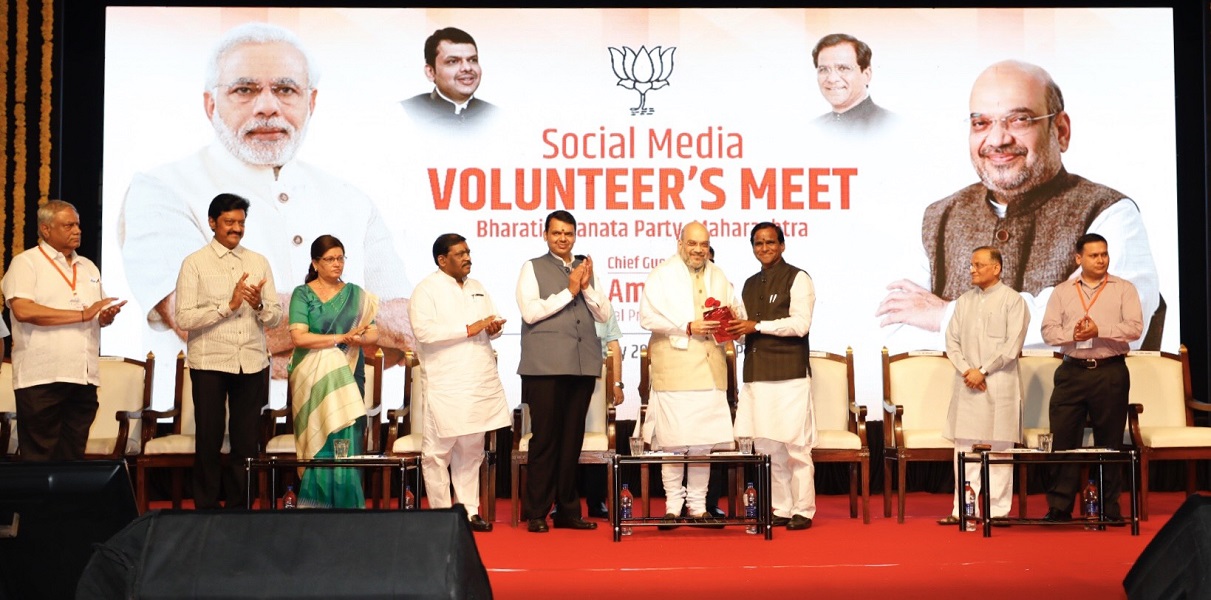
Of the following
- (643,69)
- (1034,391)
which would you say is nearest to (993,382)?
(1034,391)

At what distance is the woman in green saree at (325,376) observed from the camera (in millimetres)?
5230

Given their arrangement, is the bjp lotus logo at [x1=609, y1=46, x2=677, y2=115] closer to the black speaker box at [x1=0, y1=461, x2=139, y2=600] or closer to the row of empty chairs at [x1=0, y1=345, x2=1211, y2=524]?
the row of empty chairs at [x1=0, y1=345, x2=1211, y2=524]

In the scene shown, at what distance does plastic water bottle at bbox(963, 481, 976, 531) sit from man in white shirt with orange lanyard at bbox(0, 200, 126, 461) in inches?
148

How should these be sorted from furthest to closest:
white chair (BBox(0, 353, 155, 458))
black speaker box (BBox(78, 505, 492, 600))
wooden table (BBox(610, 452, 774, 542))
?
white chair (BBox(0, 353, 155, 458)), wooden table (BBox(610, 452, 774, 542)), black speaker box (BBox(78, 505, 492, 600))

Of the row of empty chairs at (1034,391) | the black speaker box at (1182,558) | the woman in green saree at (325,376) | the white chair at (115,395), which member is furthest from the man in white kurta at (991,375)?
the white chair at (115,395)

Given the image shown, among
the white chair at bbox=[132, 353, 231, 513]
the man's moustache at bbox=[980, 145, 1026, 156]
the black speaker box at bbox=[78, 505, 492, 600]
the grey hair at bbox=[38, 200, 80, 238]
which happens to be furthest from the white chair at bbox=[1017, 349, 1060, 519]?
the grey hair at bbox=[38, 200, 80, 238]

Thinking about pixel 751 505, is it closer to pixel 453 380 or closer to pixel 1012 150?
pixel 453 380

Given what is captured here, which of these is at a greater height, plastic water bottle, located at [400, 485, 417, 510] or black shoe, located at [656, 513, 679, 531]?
plastic water bottle, located at [400, 485, 417, 510]

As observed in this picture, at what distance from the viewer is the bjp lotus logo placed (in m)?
6.98

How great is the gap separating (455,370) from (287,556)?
109 inches

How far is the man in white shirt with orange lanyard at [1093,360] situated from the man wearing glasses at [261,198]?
11.5 ft

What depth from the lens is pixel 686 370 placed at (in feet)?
18.0

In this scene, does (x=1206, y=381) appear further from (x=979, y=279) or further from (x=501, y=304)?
(x=501, y=304)

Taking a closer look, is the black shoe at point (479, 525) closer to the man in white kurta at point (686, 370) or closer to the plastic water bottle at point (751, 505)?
the man in white kurta at point (686, 370)
